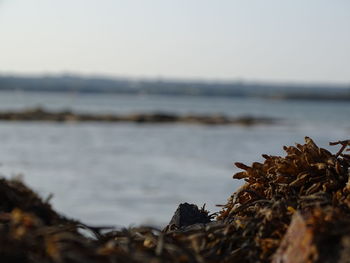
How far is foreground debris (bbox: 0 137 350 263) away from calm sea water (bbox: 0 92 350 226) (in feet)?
17.0

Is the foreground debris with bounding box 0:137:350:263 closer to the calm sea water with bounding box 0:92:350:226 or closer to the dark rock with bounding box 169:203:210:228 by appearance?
the dark rock with bounding box 169:203:210:228

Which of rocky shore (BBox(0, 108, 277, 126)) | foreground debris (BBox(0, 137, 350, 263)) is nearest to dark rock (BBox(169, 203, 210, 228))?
foreground debris (BBox(0, 137, 350, 263))

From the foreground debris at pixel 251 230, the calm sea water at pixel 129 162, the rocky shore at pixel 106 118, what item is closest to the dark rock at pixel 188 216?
the foreground debris at pixel 251 230

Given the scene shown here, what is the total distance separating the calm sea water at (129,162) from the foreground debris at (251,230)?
519cm

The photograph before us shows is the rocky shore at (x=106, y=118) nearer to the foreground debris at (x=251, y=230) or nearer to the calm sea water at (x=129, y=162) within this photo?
the calm sea water at (x=129, y=162)

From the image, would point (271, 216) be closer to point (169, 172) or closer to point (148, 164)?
point (169, 172)

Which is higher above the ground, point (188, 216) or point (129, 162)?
point (188, 216)

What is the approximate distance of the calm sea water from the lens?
2523 centimetres

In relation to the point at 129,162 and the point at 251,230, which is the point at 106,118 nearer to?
the point at 129,162

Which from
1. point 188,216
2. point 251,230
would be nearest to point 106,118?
point 188,216

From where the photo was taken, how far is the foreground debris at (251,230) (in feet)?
5.93

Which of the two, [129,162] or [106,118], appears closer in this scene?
[129,162]

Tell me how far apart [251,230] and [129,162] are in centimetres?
4256

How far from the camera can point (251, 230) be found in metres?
2.22
